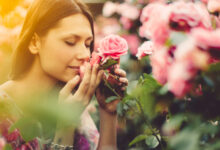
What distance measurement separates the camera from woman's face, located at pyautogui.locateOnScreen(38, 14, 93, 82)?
1.42 meters

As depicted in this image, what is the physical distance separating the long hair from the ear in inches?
0.6

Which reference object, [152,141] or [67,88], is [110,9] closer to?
[67,88]

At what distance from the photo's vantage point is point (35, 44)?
5.11 ft

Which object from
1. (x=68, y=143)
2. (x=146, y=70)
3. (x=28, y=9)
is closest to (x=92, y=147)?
(x=68, y=143)

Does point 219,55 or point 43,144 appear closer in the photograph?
point 219,55

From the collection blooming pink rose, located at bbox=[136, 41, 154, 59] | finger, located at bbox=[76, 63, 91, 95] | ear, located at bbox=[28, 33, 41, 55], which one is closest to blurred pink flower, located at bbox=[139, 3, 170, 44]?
blooming pink rose, located at bbox=[136, 41, 154, 59]

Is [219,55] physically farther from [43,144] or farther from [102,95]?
[43,144]

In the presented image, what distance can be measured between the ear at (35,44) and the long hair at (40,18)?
0.02m

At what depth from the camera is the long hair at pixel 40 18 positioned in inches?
57.6

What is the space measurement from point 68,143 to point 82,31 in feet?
1.94

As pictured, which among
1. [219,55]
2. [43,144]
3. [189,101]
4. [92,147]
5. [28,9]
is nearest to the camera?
[219,55]

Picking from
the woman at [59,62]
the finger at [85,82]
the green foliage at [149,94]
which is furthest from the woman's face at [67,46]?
the green foliage at [149,94]

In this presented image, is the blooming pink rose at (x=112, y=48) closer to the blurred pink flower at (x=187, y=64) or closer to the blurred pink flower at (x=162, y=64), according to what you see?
the blurred pink flower at (x=162, y=64)

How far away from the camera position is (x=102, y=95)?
4.88ft
